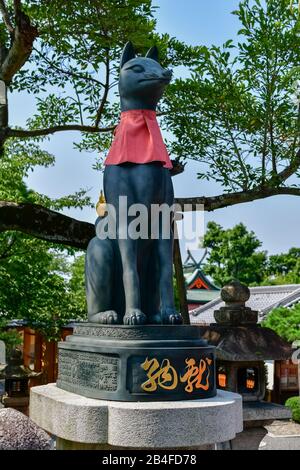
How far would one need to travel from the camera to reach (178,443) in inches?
134

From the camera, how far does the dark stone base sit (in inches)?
144

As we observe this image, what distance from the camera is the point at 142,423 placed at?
3396mm

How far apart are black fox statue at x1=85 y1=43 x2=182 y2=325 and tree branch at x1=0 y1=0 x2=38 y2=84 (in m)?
3.10

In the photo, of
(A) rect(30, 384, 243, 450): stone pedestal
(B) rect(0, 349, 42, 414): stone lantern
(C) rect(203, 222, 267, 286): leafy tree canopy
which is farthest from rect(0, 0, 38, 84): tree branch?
(C) rect(203, 222, 267, 286): leafy tree canopy

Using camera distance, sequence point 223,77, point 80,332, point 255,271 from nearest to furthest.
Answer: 1. point 80,332
2. point 223,77
3. point 255,271

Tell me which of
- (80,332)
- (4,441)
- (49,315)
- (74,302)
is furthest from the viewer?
(74,302)

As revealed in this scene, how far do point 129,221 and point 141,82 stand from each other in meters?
1.11

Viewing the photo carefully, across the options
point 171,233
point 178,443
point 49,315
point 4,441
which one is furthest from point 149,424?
point 49,315

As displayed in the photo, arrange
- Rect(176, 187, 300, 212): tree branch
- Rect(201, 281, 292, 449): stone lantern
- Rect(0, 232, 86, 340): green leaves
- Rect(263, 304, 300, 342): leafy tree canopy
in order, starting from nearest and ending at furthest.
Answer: Rect(201, 281, 292, 449): stone lantern
Rect(176, 187, 300, 212): tree branch
Rect(263, 304, 300, 342): leafy tree canopy
Rect(0, 232, 86, 340): green leaves

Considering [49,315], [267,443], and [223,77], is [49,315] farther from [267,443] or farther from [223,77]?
[223,77]

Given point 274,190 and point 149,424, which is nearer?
point 149,424

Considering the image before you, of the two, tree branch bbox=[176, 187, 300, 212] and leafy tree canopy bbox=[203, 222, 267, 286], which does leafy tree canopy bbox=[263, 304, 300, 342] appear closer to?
tree branch bbox=[176, 187, 300, 212]

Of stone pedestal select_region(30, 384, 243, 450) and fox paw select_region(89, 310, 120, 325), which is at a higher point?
fox paw select_region(89, 310, 120, 325)

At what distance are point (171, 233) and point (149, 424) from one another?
5.20 feet
